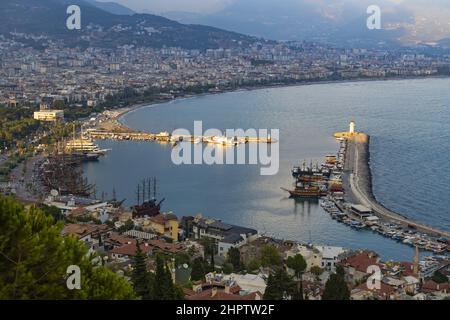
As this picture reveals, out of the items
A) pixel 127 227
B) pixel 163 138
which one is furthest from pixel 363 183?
pixel 163 138

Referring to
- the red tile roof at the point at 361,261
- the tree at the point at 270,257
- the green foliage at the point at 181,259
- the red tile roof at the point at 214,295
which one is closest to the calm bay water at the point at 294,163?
the red tile roof at the point at 361,261

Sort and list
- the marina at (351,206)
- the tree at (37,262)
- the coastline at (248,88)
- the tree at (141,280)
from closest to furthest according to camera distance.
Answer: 1. the tree at (37,262)
2. the tree at (141,280)
3. the marina at (351,206)
4. the coastline at (248,88)

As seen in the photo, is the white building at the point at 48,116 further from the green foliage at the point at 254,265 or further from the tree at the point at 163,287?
the tree at the point at 163,287

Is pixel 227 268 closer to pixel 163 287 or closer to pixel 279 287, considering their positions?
pixel 279 287

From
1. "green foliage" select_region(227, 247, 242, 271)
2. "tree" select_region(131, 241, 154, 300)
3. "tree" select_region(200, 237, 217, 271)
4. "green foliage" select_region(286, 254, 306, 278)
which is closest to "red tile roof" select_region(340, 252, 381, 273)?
"green foliage" select_region(286, 254, 306, 278)

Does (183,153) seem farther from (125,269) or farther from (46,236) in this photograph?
(46,236)

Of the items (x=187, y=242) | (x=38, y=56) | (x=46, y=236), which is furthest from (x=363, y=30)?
(x=46, y=236)
